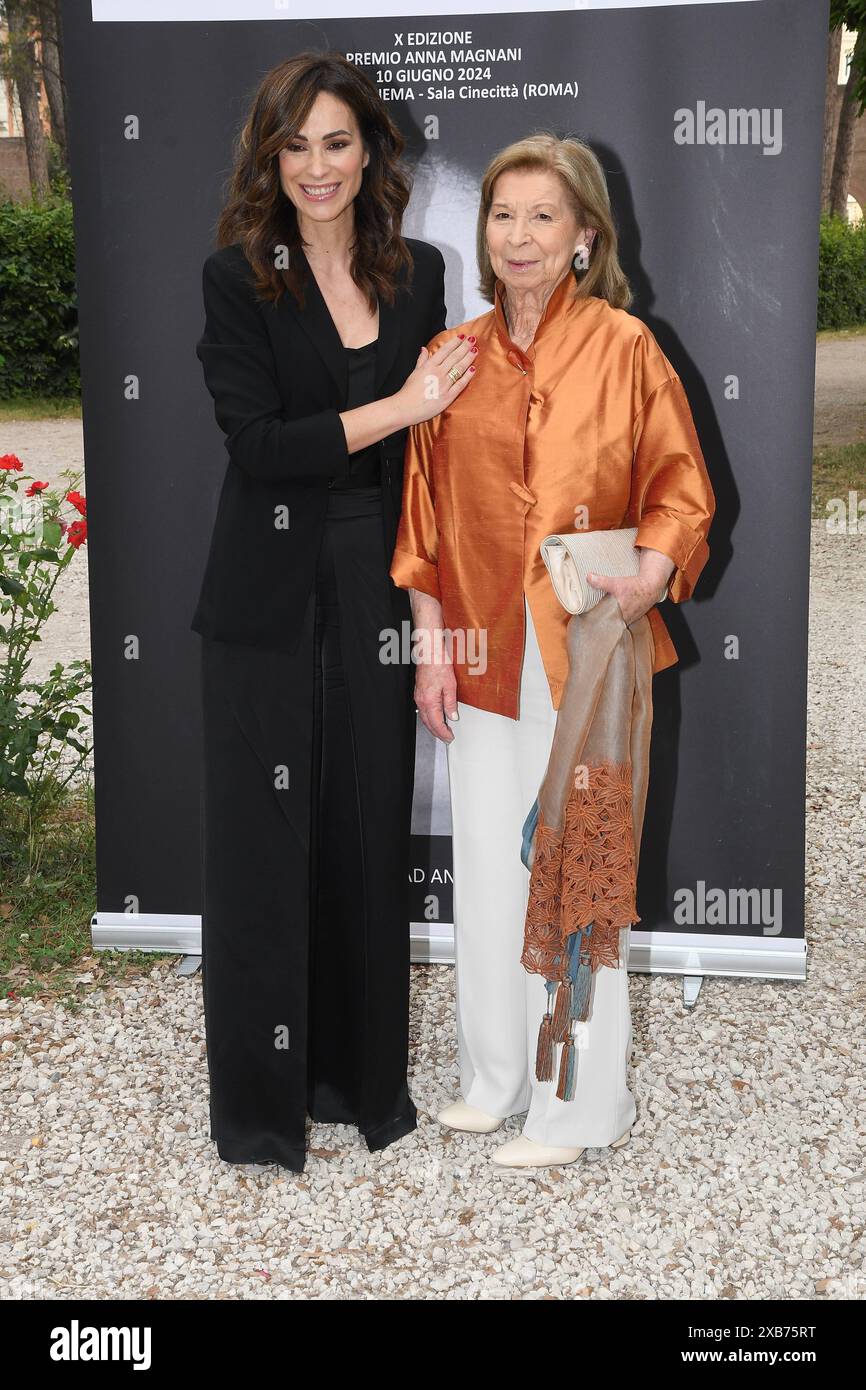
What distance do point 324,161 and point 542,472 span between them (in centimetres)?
79

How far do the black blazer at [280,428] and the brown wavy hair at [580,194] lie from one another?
28 cm

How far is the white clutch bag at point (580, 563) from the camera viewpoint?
298 cm

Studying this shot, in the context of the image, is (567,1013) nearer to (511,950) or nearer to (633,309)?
(511,950)

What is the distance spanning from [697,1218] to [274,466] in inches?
78.6

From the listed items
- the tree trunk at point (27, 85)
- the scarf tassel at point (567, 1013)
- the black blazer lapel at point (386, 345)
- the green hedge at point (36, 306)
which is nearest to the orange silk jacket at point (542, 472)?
the black blazer lapel at point (386, 345)

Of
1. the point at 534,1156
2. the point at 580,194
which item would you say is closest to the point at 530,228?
the point at 580,194

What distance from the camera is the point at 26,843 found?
17.5 ft

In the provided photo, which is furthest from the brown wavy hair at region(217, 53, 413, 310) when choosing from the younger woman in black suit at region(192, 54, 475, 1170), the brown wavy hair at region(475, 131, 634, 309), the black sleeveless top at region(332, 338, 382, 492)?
the brown wavy hair at region(475, 131, 634, 309)

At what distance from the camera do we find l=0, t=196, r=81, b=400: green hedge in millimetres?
16578

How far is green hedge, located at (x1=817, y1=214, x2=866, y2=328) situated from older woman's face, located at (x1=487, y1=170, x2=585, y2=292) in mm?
20635

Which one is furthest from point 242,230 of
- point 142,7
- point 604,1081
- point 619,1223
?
point 619,1223

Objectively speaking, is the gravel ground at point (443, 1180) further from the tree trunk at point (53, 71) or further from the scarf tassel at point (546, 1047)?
the tree trunk at point (53, 71)

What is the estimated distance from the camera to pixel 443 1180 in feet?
11.4

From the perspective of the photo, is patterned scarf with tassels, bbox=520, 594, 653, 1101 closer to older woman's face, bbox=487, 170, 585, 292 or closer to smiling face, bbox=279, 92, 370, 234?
older woman's face, bbox=487, 170, 585, 292
